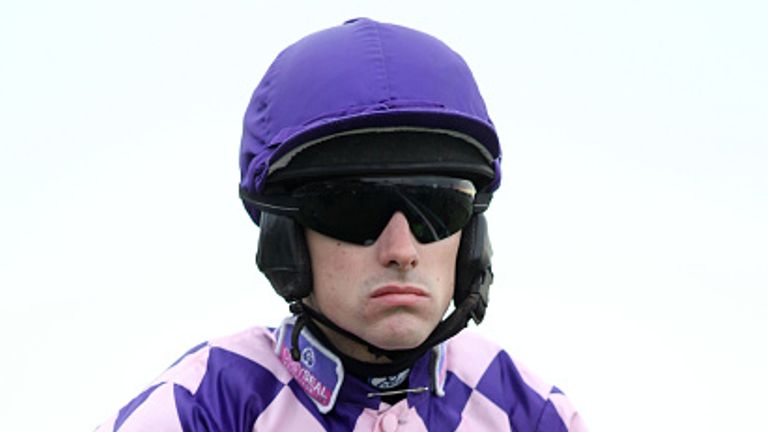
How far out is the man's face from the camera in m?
3.57

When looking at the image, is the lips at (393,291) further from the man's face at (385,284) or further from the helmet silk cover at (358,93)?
the helmet silk cover at (358,93)

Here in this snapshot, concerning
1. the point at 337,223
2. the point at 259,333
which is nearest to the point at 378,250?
the point at 337,223

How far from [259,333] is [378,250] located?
70 centimetres

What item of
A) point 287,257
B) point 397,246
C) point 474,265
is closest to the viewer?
point 397,246

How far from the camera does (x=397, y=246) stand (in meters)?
3.55

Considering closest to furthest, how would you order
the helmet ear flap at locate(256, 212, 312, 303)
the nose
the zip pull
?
the nose → the helmet ear flap at locate(256, 212, 312, 303) → the zip pull

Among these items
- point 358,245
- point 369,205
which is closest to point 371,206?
point 369,205

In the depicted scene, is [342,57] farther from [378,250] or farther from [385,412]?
[385,412]

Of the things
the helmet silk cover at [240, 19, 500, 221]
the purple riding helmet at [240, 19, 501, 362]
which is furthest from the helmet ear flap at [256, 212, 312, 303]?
the helmet silk cover at [240, 19, 500, 221]

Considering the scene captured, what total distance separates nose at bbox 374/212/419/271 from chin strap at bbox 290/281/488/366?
1.05 feet

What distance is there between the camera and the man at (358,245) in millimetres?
3594

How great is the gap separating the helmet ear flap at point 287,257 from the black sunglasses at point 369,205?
40 mm

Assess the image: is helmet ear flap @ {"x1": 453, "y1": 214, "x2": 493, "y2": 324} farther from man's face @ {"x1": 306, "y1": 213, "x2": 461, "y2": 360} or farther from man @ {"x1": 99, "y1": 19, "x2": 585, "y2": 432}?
man's face @ {"x1": 306, "y1": 213, "x2": 461, "y2": 360}

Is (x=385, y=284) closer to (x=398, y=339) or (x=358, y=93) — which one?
(x=398, y=339)
